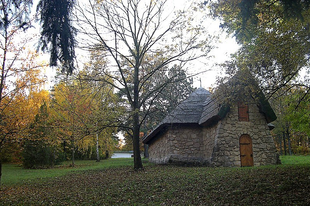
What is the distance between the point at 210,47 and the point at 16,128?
9210 millimetres

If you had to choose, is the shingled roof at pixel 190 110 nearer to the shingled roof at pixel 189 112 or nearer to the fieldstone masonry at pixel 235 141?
the shingled roof at pixel 189 112

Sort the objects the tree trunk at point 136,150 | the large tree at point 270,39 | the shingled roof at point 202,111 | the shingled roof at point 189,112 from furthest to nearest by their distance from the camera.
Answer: the shingled roof at point 189,112, the shingled roof at point 202,111, the tree trunk at point 136,150, the large tree at point 270,39

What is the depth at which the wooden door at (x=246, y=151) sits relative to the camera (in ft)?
44.0

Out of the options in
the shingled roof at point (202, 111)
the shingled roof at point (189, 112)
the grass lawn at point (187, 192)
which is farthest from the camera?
the shingled roof at point (189, 112)

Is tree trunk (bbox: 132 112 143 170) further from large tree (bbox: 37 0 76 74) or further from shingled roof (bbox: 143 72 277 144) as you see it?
large tree (bbox: 37 0 76 74)

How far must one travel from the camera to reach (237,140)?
1352 centimetres

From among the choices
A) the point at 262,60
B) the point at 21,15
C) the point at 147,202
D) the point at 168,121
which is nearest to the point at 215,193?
the point at 147,202

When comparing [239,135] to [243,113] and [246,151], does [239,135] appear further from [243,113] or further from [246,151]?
[243,113]

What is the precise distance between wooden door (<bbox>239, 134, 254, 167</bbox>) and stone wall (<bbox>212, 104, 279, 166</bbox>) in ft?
0.56

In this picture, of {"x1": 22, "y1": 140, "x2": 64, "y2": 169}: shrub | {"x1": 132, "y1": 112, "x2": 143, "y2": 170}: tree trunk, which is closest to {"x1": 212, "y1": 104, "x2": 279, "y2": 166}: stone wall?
{"x1": 132, "y1": 112, "x2": 143, "y2": 170}: tree trunk

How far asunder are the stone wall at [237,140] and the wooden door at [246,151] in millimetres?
170

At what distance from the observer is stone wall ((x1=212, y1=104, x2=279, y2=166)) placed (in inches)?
524

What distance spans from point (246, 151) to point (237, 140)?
30.3 inches

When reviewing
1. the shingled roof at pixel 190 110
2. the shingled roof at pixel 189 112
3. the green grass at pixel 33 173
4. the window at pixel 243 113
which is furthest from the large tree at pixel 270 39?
the green grass at pixel 33 173
